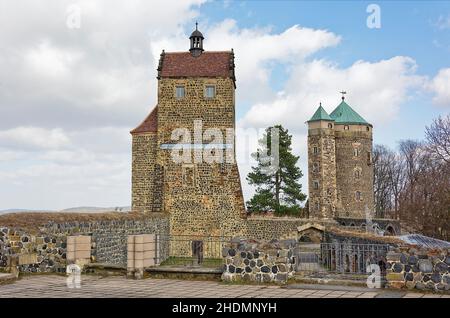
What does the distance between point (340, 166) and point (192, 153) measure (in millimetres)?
25117

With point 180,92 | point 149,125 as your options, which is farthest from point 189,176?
point 180,92

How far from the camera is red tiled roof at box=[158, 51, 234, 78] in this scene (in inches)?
1282

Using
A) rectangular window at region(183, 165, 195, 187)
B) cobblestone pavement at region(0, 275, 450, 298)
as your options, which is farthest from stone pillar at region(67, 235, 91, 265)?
rectangular window at region(183, 165, 195, 187)

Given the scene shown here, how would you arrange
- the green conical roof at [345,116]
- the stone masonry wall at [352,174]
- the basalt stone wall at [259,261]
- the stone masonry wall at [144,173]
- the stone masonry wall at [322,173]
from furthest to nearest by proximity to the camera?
the green conical roof at [345,116]
the stone masonry wall at [352,174]
the stone masonry wall at [322,173]
the stone masonry wall at [144,173]
the basalt stone wall at [259,261]

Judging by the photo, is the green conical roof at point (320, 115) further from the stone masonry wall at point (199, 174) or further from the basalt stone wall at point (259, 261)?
the basalt stone wall at point (259, 261)

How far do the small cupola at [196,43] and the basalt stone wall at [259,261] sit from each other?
23.6 meters

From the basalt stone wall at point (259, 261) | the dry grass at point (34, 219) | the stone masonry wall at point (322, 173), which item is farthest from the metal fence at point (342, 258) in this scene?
the stone masonry wall at point (322, 173)

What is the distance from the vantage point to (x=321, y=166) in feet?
166

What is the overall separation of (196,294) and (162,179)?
73.0 feet

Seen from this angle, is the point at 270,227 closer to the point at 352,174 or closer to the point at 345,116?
the point at 352,174

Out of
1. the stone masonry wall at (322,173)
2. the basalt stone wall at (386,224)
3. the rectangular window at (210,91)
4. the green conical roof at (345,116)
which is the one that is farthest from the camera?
the green conical roof at (345,116)

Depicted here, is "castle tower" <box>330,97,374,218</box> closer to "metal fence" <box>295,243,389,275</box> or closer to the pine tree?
the pine tree

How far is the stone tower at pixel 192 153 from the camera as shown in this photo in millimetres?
31578
